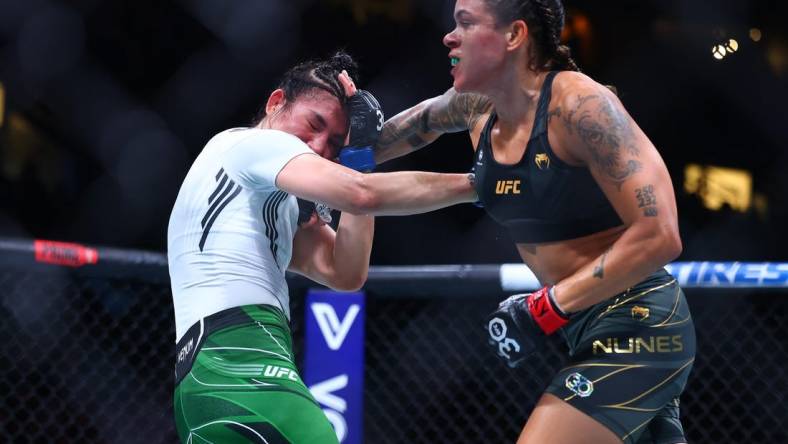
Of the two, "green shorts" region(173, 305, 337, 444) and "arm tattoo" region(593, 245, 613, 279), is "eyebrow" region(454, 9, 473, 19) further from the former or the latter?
"green shorts" region(173, 305, 337, 444)

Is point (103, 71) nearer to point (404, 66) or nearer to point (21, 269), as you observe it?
point (404, 66)

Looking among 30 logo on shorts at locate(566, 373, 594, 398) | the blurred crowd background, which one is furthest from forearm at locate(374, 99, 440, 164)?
the blurred crowd background

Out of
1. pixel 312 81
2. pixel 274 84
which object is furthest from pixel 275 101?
pixel 274 84

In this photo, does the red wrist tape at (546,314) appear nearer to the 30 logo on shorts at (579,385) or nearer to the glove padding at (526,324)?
the glove padding at (526,324)

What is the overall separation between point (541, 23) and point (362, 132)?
422 mm

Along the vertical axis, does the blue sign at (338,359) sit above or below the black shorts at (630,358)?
below

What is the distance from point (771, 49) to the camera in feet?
14.5

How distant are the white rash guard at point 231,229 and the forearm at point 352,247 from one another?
237 mm

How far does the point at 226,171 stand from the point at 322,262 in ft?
1.28

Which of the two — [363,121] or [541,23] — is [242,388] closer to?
[363,121]

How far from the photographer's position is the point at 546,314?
1.65 m

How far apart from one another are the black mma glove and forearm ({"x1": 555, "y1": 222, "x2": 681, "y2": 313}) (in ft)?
1.70

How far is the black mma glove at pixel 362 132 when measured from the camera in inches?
78.0

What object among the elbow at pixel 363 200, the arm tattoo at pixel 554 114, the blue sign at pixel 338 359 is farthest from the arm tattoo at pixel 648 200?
the blue sign at pixel 338 359
